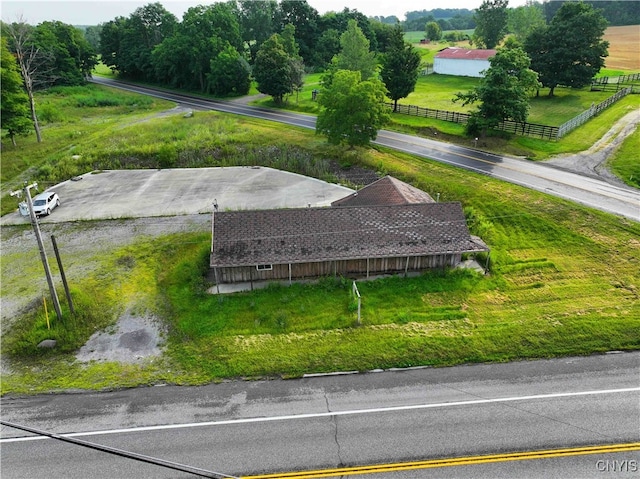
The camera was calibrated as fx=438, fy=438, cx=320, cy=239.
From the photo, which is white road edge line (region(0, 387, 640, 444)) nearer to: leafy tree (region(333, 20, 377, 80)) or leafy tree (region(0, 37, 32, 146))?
leafy tree (region(0, 37, 32, 146))

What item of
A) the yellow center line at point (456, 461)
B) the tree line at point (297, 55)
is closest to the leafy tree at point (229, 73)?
the tree line at point (297, 55)

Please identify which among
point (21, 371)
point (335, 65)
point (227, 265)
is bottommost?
point (21, 371)

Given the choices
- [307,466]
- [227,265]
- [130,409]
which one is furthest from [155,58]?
[307,466]

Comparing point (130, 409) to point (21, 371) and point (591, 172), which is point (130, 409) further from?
point (591, 172)

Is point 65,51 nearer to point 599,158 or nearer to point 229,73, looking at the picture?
point 229,73

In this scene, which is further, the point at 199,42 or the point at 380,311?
the point at 199,42

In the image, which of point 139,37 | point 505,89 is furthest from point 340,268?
point 139,37
